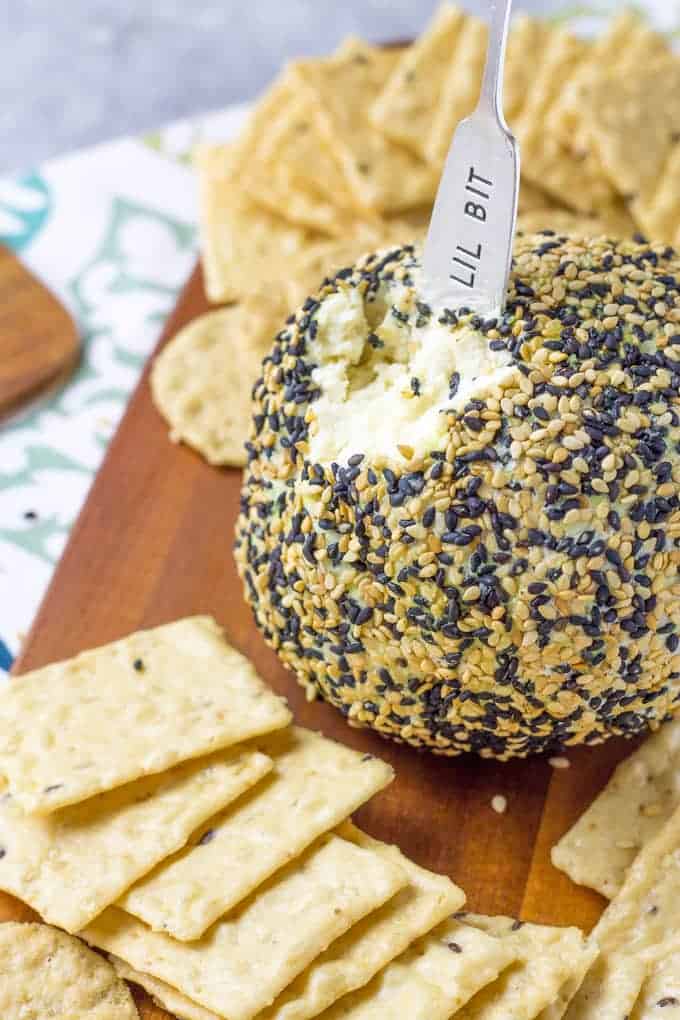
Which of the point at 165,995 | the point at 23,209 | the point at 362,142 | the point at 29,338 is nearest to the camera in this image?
the point at 165,995

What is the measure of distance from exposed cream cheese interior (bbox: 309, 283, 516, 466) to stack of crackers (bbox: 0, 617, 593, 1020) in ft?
1.91

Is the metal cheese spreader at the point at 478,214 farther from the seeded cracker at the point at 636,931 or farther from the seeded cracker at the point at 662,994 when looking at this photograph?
the seeded cracker at the point at 662,994

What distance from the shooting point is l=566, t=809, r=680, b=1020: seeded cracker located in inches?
91.7

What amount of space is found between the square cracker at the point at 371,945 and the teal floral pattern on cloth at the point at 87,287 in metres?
1.09

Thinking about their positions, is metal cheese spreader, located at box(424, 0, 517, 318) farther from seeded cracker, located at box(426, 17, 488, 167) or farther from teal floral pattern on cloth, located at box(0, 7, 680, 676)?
seeded cracker, located at box(426, 17, 488, 167)

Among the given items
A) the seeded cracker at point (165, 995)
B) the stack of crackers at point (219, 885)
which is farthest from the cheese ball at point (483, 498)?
the seeded cracker at point (165, 995)

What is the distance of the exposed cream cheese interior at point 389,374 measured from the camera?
2373mm

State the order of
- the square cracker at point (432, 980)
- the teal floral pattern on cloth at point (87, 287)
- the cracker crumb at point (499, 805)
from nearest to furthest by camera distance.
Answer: the square cracker at point (432, 980), the cracker crumb at point (499, 805), the teal floral pattern on cloth at point (87, 287)

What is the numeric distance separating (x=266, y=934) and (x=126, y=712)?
1.81ft

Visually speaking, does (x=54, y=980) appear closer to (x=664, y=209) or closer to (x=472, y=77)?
(x=664, y=209)

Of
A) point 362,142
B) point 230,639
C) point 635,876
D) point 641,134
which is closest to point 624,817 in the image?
point 635,876

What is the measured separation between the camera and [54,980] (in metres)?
2.40

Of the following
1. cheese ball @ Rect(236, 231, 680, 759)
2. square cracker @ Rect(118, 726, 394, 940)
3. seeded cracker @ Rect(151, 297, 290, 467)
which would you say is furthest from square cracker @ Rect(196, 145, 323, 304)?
square cracker @ Rect(118, 726, 394, 940)

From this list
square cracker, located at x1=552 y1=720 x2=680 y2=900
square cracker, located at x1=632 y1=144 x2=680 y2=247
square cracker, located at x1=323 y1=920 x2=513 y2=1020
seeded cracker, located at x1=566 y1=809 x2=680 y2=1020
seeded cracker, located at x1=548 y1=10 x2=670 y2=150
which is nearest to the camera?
square cracker, located at x1=323 y1=920 x2=513 y2=1020
